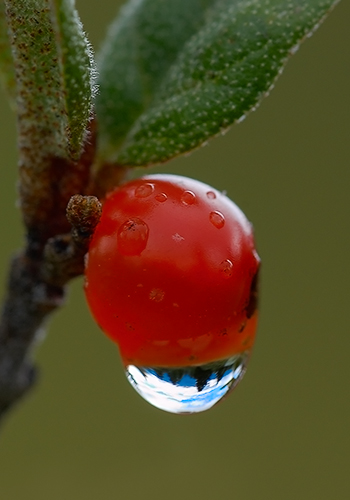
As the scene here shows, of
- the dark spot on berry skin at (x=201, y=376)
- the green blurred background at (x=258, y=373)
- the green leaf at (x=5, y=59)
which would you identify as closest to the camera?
the dark spot on berry skin at (x=201, y=376)

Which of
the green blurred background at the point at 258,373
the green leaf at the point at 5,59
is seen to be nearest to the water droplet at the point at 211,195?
the green leaf at the point at 5,59

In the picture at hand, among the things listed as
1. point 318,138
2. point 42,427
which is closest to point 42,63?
point 42,427

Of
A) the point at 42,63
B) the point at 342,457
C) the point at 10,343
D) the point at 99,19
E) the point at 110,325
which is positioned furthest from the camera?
the point at 99,19

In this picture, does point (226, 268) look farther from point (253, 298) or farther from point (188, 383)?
point (188, 383)

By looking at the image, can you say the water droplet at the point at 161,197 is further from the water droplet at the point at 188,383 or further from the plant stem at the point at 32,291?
the water droplet at the point at 188,383

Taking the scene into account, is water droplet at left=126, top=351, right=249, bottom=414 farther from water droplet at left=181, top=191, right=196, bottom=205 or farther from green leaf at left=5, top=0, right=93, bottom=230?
green leaf at left=5, top=0, right=93, bottom=230

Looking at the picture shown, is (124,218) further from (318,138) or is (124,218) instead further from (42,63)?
(318,138)

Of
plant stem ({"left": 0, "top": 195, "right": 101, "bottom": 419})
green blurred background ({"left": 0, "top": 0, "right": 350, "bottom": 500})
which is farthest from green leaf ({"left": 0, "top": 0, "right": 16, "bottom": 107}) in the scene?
green blurred background ({"left": 0, "top": 0, "right": 350, "bottom": 500})
